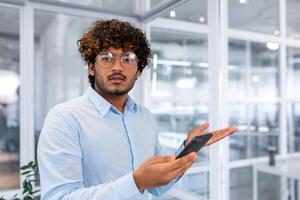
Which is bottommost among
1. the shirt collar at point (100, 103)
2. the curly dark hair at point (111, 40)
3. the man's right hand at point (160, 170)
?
the man's right hand at point (160, 170)

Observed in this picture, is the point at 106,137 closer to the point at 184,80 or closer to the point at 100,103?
the point at 100,103

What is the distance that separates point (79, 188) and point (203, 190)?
4.81 ft

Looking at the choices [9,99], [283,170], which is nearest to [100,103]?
[9,99]

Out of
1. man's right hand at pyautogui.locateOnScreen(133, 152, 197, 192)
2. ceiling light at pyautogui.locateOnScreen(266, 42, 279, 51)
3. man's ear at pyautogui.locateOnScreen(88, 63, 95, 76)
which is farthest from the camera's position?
ceiling light at pyautogui.locateOnScreen(266, 42, 279, 51)

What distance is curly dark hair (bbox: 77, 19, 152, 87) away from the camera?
3.93ft

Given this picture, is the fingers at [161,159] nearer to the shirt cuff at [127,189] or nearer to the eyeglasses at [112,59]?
the shirt cuff at [127,189]

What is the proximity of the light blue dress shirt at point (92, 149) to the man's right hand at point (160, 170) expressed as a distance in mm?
35

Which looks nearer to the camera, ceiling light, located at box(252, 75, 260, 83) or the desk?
the desk

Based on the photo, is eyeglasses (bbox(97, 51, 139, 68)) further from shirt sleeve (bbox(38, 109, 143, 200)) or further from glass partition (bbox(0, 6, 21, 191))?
glass partition (bbox(0, 6, 21, 191))

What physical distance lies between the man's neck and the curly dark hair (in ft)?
0.31

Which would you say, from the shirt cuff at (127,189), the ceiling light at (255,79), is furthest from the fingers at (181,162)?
the ceiling light at (255,79)

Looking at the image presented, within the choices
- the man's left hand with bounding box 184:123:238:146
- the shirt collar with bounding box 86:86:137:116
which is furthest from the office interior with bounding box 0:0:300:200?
the shirt collar with bounding box 86:86:137:116

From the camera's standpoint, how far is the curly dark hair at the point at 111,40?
1.20 metres

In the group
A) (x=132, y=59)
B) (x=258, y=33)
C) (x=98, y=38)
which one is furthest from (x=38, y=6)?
(x=258, y=33)
